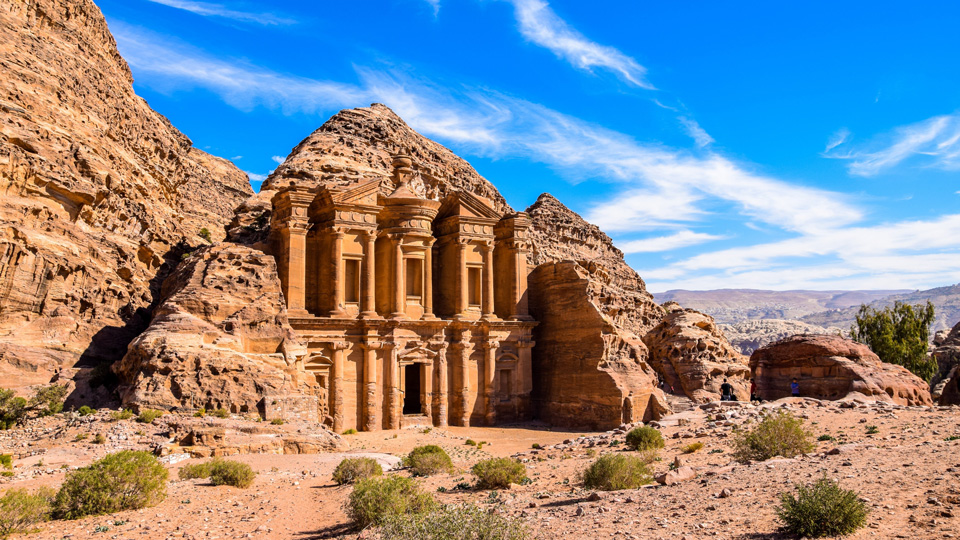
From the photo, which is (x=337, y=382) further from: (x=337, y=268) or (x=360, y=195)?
(x=360, y=195)

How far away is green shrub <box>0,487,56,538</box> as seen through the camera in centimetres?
1088

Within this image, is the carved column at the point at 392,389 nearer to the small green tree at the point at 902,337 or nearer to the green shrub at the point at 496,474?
the green shrub at the point at 496,474

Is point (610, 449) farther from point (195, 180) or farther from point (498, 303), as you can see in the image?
point (195, 180)

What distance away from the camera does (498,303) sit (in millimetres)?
36688

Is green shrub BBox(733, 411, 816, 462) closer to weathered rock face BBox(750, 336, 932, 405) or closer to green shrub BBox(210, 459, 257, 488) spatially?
green shrub BBox(210, 459, 257, 488)

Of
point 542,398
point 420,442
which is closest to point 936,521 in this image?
point 420,442

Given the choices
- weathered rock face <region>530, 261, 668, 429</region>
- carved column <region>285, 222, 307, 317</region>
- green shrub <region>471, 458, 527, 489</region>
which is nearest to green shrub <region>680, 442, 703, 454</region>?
green shrub <region>471, 458, 527, 489</region>

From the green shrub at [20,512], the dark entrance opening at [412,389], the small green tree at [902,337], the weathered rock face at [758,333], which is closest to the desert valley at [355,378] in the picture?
the green shrub at [20,512]

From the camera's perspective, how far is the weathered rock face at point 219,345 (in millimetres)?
21156

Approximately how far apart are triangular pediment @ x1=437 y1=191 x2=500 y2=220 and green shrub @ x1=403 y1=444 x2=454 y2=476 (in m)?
19.0

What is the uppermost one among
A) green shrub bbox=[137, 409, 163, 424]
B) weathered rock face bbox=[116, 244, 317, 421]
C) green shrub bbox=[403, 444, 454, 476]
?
weathered rock face bbox=[116, 244, 317, 421]

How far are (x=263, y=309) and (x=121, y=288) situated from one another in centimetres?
696

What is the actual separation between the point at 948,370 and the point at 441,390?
108 ft

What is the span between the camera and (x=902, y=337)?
53.2 m
